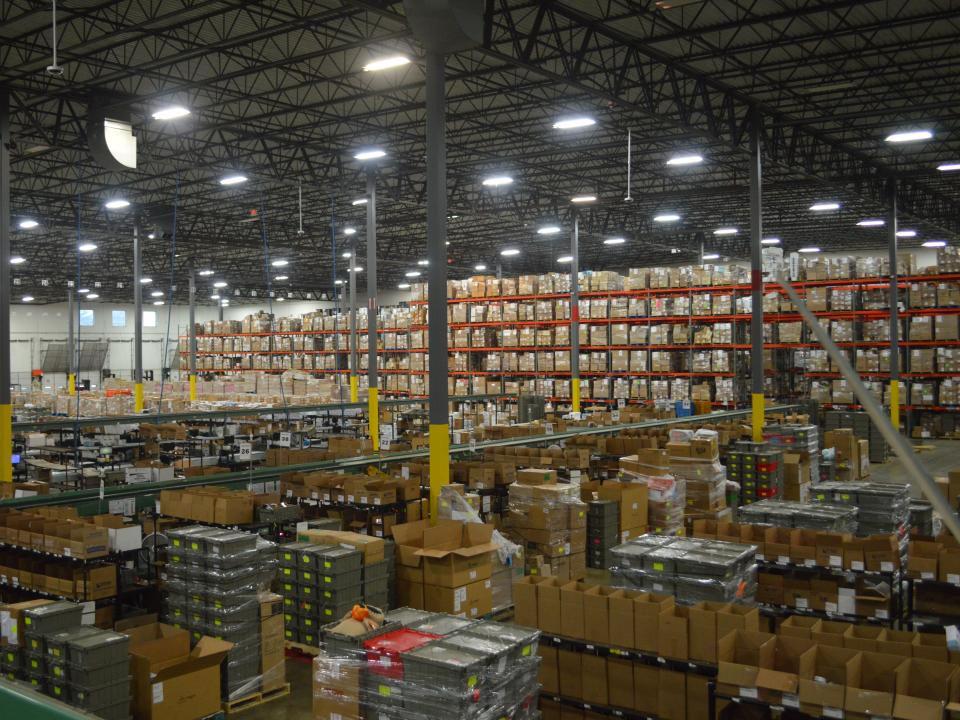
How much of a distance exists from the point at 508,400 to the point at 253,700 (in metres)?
17.7

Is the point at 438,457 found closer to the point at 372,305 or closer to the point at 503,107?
the point at 372,305

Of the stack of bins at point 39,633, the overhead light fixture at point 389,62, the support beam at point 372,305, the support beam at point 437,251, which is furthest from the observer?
the support beam at point 372,305

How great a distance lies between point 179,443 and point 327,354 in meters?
15.4

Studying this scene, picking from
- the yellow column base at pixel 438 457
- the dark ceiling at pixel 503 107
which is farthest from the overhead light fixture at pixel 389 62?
the yellow column base at pixel 438 457

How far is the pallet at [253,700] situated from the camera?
6590 mm

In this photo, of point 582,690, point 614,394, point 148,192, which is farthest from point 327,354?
point 582,690

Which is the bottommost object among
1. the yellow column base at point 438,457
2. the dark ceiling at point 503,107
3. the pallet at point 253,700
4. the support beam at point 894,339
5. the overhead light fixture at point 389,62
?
the pallet at point 253,700

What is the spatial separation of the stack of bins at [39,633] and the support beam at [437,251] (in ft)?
12.9

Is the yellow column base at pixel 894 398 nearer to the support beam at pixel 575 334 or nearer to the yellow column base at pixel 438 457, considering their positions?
the support beam at pixel 575 334

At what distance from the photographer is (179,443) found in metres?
17.7

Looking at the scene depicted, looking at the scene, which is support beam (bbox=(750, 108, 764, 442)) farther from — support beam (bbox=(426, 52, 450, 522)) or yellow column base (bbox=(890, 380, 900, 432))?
support beam (bbox=(426, 52, 450, 522))

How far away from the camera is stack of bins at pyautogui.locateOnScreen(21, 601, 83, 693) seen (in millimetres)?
5738

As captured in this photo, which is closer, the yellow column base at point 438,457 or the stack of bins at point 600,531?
the yellow column base at point 438,457

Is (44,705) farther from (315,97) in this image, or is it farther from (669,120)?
(315,97)
